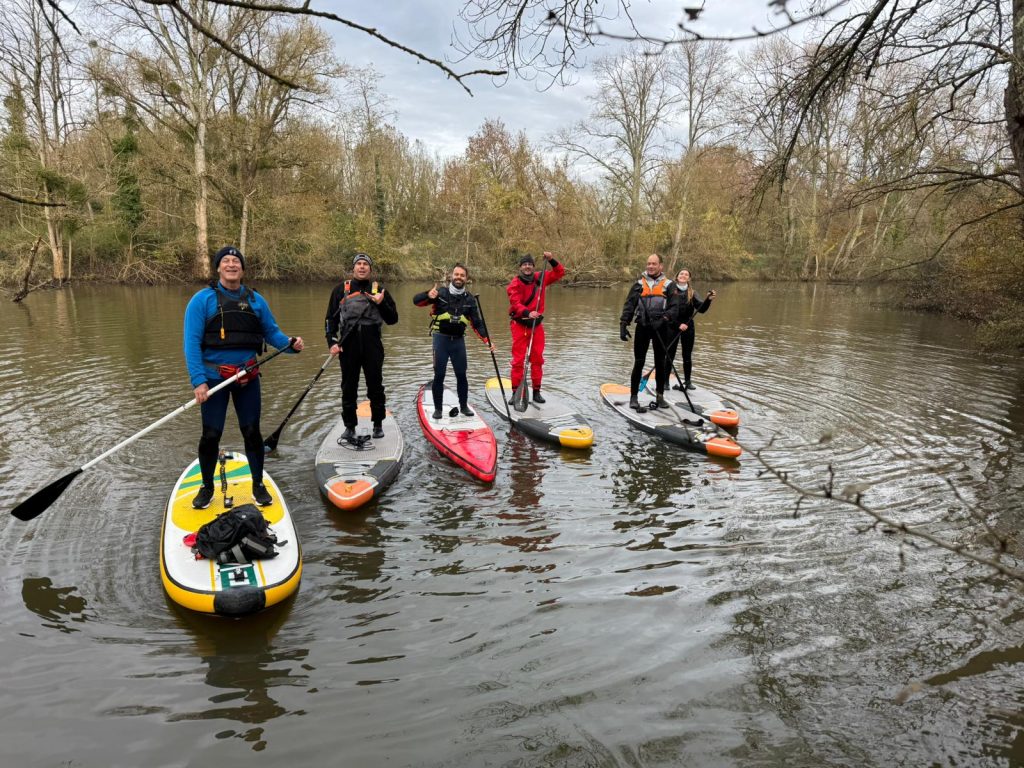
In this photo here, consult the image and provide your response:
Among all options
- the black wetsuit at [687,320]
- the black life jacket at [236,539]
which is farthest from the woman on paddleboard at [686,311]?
the black life jacket at [236,539]

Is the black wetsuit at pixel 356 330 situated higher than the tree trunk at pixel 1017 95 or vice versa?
the tree trunk at pixel 1017 95

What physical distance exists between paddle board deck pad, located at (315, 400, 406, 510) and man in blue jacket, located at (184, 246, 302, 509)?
24.8 inches

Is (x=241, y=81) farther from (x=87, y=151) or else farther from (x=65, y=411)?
(x=65, y=411)

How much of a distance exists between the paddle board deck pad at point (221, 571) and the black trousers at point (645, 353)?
492 centimetres

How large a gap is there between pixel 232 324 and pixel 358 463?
1862 mm

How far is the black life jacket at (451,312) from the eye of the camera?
22.8 ft

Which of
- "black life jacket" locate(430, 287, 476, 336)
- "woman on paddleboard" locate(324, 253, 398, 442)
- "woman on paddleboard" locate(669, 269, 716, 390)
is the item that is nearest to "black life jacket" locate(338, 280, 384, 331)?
"woman on paddleboard" locate(324, 253, 398, 442)

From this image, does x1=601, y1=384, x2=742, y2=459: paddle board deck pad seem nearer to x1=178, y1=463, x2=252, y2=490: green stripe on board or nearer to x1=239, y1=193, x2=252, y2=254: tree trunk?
x1=178, y1=463, x2=252, y2=490: green stripe on board

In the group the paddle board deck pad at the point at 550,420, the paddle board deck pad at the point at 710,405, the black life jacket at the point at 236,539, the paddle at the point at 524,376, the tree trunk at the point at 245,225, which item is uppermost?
the tree trunk at the point at 245,225

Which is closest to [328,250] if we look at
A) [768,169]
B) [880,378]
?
[880,378]

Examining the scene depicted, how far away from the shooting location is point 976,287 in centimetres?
1366

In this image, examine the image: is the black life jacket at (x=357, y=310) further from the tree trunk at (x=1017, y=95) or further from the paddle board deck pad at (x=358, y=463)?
the tree trunk at (x=1017, y=95)

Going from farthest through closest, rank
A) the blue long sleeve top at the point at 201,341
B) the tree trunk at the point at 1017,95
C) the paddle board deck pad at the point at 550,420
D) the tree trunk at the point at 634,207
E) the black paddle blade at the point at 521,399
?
the tree trunk at the point at 634,207 → the black paddle blade at the point at 521,399 → the paddle board deck pad at the point at 550,420 → the blue long sleeve top at the point at 201,341 → the tree trunk at the point at 1017,95

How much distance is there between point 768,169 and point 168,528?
209 inches
